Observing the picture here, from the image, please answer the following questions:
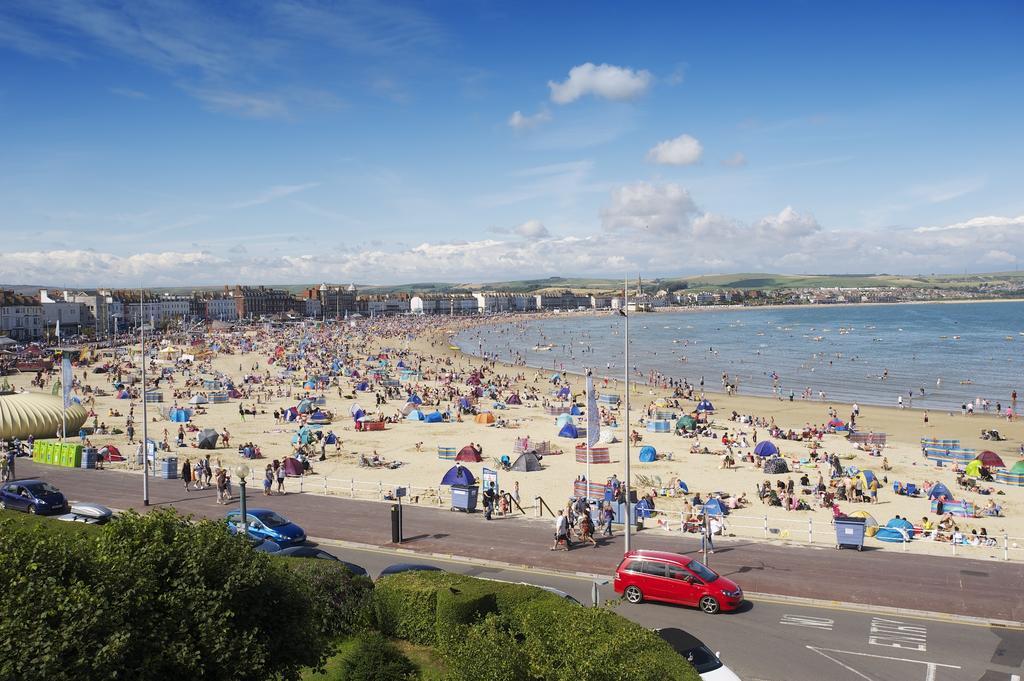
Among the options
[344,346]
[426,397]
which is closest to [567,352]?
[344,346]

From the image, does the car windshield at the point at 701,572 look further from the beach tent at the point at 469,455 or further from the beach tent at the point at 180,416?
the beach tent at the point at 180,416

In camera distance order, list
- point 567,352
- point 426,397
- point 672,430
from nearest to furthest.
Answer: point 672,430
point 426,397
point 567,352

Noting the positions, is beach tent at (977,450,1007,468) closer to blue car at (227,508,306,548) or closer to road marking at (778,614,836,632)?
road marking at (778,614,836,632)

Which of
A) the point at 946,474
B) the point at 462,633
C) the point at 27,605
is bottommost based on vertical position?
the point at 946,474

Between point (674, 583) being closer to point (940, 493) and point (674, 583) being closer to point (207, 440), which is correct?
point (940, 493)

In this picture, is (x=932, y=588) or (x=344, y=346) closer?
(x=932, y=588)

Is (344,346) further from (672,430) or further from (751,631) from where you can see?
(751,631)

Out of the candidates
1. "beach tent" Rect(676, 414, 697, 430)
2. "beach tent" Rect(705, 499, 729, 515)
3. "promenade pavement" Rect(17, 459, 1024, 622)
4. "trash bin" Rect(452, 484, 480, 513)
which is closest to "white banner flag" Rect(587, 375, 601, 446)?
"promenade pavement" Rect(17, 459, 1024, 622)
